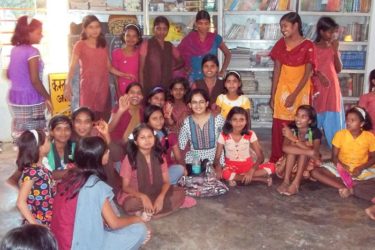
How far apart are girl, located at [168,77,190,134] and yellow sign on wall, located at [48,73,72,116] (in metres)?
1.53

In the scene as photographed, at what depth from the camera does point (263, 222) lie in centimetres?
303

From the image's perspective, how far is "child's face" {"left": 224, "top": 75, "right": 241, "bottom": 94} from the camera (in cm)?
398

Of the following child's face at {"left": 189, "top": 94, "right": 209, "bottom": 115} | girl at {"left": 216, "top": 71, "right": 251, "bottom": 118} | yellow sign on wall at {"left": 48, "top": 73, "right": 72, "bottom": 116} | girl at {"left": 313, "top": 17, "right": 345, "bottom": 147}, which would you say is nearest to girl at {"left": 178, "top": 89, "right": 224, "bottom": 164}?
child's face at {"left": 189, "top": 94, "right": 209, "bottom": 115}

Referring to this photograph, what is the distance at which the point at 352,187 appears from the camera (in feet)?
11.5

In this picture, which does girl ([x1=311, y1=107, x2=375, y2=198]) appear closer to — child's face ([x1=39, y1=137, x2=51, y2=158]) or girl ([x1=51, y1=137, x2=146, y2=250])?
girl ([x1=51, y1=137, x2=146, y2=250])

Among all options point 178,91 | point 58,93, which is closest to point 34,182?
point 178,91

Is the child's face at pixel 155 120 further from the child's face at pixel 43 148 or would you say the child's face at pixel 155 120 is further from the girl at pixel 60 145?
the child's face at pixel 43 148

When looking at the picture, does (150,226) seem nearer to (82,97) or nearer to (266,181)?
(266,181)

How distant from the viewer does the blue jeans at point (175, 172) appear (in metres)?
3.50

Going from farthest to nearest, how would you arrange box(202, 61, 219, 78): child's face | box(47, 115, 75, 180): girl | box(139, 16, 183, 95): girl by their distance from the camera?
box(139, 16, 183, 95): girl → box(202, 61, 219, 78): child's face → box(47, 115, 75, 180): girl

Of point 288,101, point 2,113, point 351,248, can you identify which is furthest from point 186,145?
point 2,113

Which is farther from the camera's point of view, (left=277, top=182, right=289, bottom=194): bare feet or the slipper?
(left=277, top=182, right=289, bottom=194): bare feet

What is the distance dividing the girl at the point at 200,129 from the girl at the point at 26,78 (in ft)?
4.08

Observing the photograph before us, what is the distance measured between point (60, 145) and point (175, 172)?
906 mm
